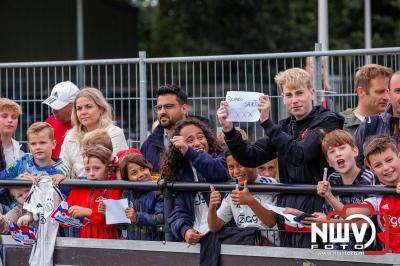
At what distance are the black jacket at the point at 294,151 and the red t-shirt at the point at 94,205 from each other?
3.83ft

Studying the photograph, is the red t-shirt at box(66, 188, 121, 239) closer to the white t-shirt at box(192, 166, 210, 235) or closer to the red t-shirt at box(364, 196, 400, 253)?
the white t-shirt at box(192, 166, 210, 235)

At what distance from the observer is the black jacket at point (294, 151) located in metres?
6.69

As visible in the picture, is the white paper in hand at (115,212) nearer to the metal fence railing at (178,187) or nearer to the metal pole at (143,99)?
the metal fence railing at (178,187)

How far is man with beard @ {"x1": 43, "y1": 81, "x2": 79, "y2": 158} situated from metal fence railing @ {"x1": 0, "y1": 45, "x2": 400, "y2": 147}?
0.42m

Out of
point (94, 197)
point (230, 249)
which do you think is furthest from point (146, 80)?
point (230, 249)

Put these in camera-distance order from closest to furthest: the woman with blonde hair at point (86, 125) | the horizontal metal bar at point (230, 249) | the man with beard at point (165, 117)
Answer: the horizontal metal bar at point (230, 249) → the man with beard at point (165, 117) → the woman with blonde hair at point (86, 125)

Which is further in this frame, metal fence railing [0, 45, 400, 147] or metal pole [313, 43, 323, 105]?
metal fence railing [0, 45, 400, 147]

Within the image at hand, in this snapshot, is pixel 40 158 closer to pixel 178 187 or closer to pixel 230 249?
pixel 178 187

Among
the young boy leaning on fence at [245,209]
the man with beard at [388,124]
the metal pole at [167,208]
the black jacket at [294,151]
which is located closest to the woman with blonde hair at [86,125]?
the metal pole at [167,208]

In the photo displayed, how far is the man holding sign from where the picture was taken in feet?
22.0

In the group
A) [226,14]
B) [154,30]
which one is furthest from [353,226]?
Result: [154,30]

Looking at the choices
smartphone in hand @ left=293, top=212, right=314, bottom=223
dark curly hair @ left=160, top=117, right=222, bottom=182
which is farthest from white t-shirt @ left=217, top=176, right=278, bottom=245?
dark curly hair @ left=160, top=117, right=222, bottom=182

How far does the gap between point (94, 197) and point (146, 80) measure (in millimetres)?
2434

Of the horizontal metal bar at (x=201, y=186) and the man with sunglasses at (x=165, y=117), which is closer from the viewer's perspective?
the horizontal metal bar at (x=201, y=186)
